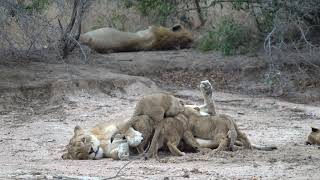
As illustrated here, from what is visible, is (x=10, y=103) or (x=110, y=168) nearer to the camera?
(x=110, y=168)

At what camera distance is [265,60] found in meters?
14.8

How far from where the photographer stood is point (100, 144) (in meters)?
7.81

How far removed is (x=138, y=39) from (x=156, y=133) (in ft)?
31.9

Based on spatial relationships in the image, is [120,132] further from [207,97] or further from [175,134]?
[207,97]

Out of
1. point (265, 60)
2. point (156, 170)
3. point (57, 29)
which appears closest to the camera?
point (156, 170)

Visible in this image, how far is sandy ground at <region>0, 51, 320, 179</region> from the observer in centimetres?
682

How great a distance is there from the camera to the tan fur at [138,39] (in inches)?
669

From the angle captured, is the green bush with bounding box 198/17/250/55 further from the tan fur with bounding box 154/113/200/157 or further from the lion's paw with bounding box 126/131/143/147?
the lion's paw with bounding box 126/131/143/147

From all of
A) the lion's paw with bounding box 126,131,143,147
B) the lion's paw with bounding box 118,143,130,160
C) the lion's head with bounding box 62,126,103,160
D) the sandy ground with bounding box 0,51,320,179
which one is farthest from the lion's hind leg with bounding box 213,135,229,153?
the lion's head with bounding box 62,126,103,160

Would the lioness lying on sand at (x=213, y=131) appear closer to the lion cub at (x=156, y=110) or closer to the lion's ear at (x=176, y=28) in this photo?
the lion cub at (x=156, y=110)

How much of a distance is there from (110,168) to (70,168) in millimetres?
361

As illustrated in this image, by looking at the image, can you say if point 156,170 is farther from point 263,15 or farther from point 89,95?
point 263,15

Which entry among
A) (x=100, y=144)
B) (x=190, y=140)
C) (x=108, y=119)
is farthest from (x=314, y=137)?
(x=108, y=119)

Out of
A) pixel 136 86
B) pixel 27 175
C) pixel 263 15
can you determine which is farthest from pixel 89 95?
pixel 27 175
